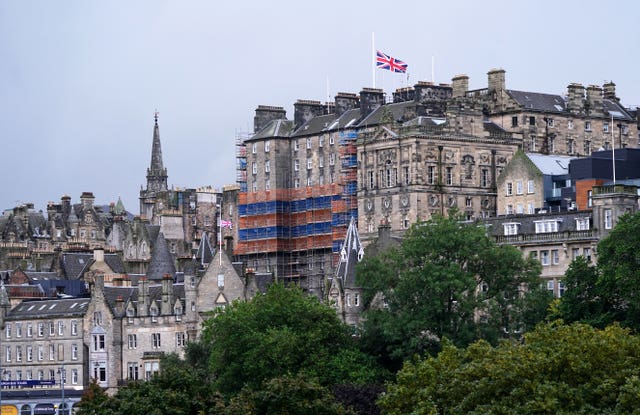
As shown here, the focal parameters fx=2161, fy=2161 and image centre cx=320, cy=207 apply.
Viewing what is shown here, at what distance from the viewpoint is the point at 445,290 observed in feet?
472

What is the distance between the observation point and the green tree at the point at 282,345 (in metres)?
143

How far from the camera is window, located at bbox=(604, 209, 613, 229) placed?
15276cm

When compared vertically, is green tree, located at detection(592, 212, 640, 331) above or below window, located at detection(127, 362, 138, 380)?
above

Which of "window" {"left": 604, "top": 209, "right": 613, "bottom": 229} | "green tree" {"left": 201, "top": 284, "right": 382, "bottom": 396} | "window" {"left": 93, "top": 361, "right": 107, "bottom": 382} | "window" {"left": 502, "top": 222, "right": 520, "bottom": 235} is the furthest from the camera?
"window" {"left": 93, "top": 361, "right": 107, "bottom": 382}

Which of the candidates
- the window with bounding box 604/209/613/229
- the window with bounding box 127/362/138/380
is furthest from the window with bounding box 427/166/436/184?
the window with bounding box 604/209/613/229

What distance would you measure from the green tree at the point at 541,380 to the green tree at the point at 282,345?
30.1 m

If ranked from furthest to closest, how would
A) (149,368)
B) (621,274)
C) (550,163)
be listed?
(550,163), (149,368), (621,274)

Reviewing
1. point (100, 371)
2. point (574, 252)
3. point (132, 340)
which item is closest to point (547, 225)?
point (574, 252)

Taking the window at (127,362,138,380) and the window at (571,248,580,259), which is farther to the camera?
the window at (127,362,138,380)

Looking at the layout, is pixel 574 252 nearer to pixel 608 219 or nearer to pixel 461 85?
pixel 608 219

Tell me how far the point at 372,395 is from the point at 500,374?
30.7m

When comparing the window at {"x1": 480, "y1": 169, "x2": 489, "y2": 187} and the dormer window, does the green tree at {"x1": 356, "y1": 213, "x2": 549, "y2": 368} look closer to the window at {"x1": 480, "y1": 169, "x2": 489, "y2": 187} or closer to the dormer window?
the dormer window

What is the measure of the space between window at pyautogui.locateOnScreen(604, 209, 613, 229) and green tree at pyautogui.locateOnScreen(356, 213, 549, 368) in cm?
852

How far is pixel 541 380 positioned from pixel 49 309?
90972mm
